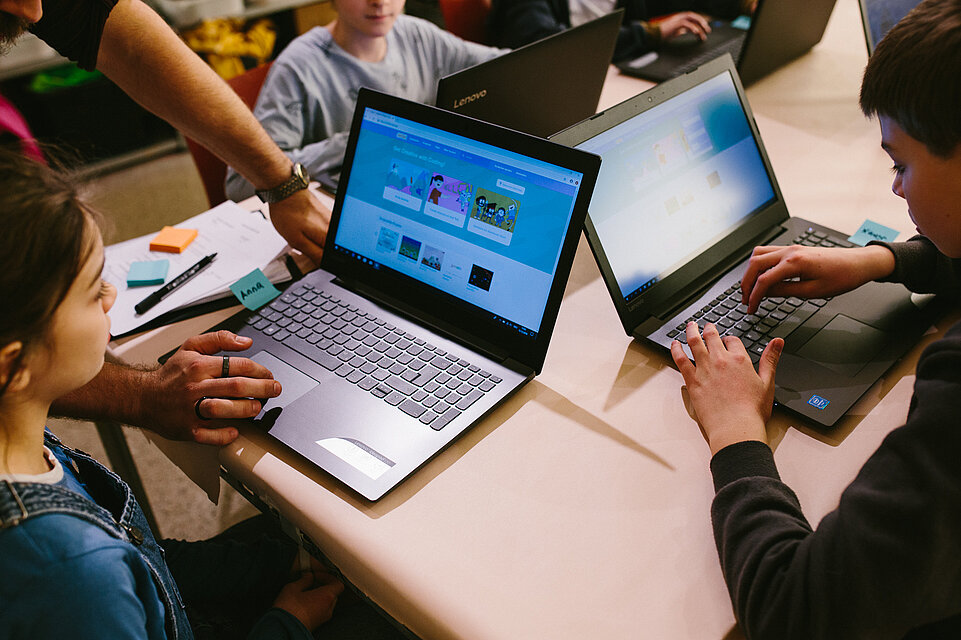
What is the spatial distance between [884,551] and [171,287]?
0.99m

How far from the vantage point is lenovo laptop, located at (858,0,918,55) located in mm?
1457

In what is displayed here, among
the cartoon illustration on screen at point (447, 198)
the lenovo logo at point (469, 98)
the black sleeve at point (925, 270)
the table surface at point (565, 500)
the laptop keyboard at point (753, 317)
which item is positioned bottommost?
the table surface at point (565, 500)

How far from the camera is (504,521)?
701 mm

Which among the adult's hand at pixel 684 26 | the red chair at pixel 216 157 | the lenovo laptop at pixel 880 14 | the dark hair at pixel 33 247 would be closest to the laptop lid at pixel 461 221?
the dark hair at pixel 33 247

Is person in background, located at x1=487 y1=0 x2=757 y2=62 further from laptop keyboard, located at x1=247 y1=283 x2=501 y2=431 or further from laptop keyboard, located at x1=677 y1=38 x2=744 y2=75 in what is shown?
laptop keyboard, located at x1=247 y1=283 x2=501 y2=431

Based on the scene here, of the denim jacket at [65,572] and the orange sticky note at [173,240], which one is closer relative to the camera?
the denim jacket at [65,572]

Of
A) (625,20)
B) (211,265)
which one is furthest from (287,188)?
(625,20)

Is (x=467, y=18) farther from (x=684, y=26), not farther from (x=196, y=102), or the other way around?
(x=196, y=102)

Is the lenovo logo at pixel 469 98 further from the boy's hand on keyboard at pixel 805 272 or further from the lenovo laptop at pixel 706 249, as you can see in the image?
the boy's hand on keyboard at pixel 805 272

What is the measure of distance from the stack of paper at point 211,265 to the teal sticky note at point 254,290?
43 mm

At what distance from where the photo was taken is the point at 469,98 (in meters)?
1.04

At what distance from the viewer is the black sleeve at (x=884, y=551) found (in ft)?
1.72

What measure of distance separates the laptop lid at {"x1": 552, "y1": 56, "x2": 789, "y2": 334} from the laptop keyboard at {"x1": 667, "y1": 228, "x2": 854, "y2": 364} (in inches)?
1.7

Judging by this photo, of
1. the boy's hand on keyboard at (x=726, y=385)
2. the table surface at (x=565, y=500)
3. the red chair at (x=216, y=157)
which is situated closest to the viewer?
the table surface at (x=565, y=500)
